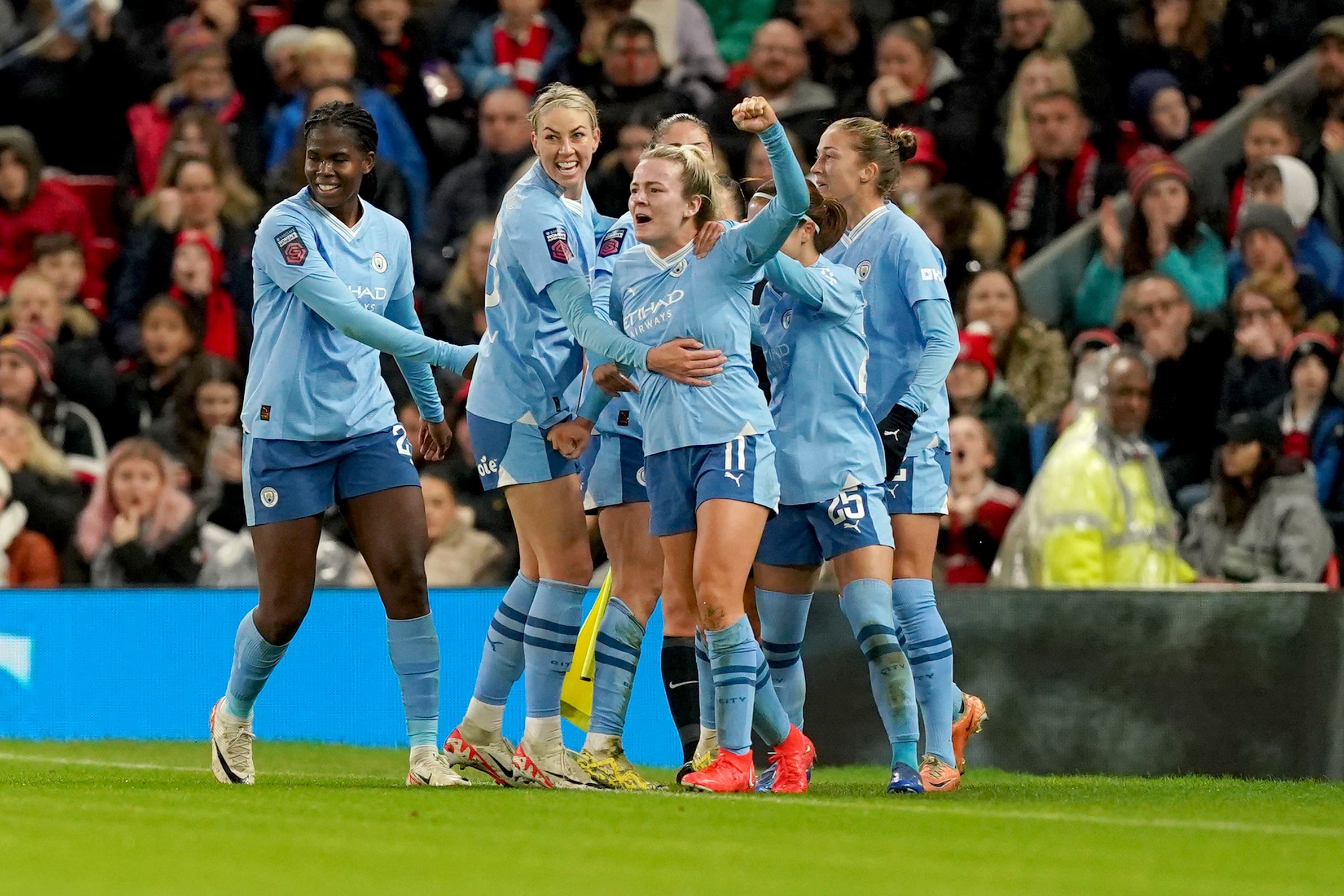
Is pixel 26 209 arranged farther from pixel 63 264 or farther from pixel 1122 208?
pixel 1122 208

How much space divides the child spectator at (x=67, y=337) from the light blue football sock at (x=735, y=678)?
288 inches

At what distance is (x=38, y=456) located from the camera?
475 inches

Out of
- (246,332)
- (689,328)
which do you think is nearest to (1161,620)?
(689,328)

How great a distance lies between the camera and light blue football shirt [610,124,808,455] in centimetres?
651

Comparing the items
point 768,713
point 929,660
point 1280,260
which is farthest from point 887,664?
point 1280,260

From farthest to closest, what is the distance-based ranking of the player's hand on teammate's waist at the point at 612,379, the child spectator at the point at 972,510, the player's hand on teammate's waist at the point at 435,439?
1. the child spectator at the point at 972,510
2. the player's hand on teammate's waist at the point at 435,439
3. the player's hand on teammate's waist at the point at 612,379

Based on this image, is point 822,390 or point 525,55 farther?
point 525,55

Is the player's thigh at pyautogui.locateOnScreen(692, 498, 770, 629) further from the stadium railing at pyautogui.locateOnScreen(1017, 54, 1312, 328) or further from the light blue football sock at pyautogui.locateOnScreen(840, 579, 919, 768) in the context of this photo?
the stadium railing at pyautogui.locateOnScreen(1017, 54, 1312, 328)

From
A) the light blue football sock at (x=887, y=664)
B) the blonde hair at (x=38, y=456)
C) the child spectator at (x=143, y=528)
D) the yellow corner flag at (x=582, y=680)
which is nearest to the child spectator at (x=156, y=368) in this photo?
the blonde hair at (x=38, y=456)

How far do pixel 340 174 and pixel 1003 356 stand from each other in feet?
16.7

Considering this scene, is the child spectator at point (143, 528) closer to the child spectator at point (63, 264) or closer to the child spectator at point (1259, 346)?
the child spectator at point (63, 264)

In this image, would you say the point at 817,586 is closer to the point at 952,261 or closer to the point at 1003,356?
the point at 1003,356

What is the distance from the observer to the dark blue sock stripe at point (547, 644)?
7047 mm

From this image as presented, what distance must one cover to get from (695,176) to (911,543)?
1467 mm
